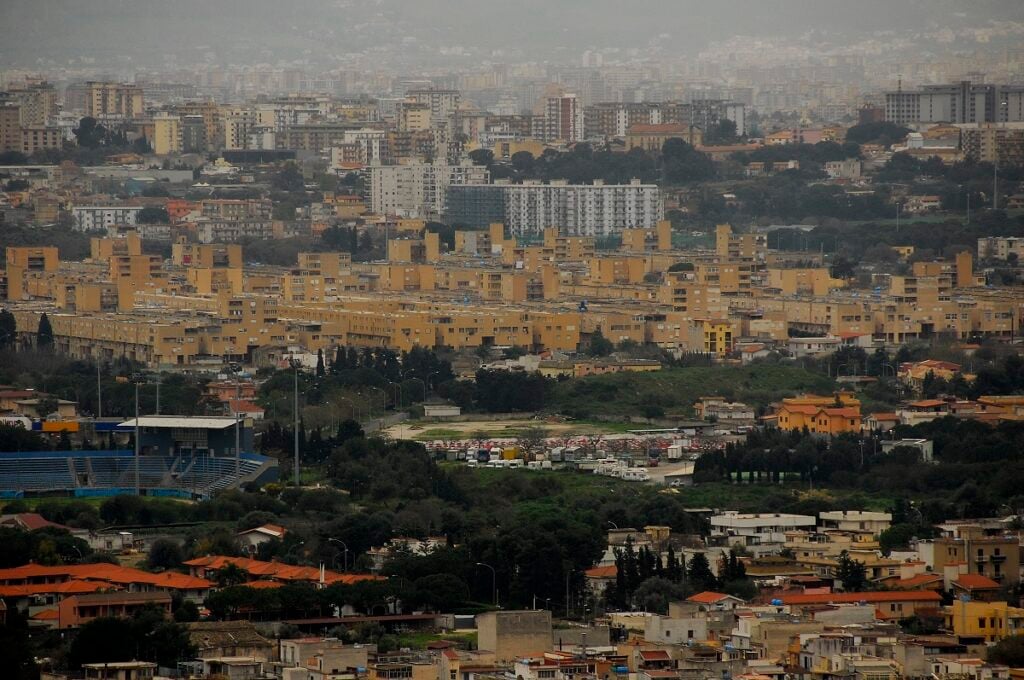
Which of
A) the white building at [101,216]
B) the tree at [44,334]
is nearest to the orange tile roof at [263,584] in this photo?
the tree at [44,334]

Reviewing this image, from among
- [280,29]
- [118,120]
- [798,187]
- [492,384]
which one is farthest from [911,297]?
[280,29]

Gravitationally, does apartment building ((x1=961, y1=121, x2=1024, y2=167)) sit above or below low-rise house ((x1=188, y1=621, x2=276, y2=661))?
above

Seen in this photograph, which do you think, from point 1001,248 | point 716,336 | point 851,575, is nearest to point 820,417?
point 716,336

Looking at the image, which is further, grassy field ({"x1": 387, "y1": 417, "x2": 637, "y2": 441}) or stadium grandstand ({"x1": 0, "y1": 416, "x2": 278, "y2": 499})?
grassy field ({"x1": 387, "y1": 417, "x2": 637, "y2": 441})

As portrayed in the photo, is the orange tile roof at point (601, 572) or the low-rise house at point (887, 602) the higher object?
the low-rise house at point (887, 602)

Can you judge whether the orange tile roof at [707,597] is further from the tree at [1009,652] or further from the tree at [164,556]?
the tree at [164,556]

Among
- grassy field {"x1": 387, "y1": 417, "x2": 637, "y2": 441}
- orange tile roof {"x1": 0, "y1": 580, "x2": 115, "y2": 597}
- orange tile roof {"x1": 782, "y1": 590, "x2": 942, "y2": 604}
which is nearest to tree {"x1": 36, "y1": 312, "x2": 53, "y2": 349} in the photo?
grassy field {"x1": 387, "y1": 417, "x2": 637, "y2": 441}

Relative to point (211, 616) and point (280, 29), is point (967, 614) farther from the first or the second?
point (280, 29)

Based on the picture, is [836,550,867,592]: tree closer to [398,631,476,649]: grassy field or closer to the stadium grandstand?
[398,631,476,649]: grassy field
